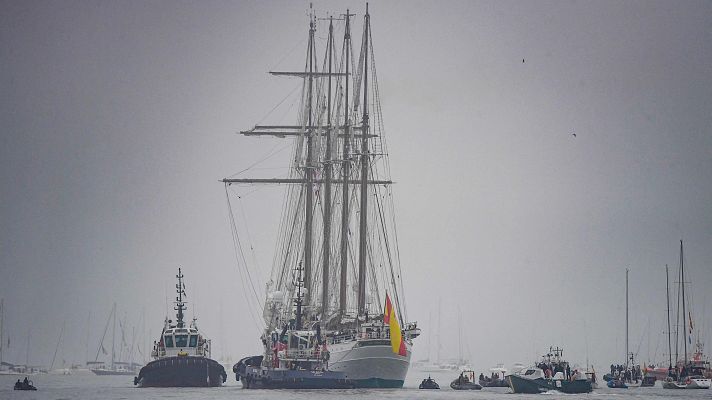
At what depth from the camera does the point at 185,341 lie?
580 ft

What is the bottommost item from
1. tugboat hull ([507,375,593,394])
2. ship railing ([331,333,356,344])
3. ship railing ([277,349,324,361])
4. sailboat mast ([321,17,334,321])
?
tugboat hull ([507,375,593,394])

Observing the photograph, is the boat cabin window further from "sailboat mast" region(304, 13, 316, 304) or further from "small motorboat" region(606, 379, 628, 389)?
"small motorboat" region(606, 379, 628, 389)

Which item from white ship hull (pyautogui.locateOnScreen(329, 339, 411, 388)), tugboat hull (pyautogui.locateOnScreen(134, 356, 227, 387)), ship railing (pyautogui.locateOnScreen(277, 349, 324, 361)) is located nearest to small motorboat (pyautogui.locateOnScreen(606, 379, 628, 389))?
white ship hull (pyautogui.locateOnScreen(329, 339, 411, 388))

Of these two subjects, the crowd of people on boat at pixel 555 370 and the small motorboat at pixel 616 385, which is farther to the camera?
the small motorboat at pixel 616 385

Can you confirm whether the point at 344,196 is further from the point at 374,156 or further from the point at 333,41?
the point at 333,41

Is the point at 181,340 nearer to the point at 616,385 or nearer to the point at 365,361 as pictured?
the point at 365,361

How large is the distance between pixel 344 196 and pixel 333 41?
871 inches

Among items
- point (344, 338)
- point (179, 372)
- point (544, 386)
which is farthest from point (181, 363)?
point (544, 386)

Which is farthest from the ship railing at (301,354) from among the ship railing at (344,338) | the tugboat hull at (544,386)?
the tugboat hull at (544,386)

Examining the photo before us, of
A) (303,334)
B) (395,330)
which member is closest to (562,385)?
(395,330)

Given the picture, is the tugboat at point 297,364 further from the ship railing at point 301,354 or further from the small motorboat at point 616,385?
the small motorboat at point 616,385

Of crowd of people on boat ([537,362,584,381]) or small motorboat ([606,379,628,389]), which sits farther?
small motorboat ([606,379,628,389])

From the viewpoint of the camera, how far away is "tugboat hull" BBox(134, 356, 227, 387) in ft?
563

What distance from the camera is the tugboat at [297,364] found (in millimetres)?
155000
